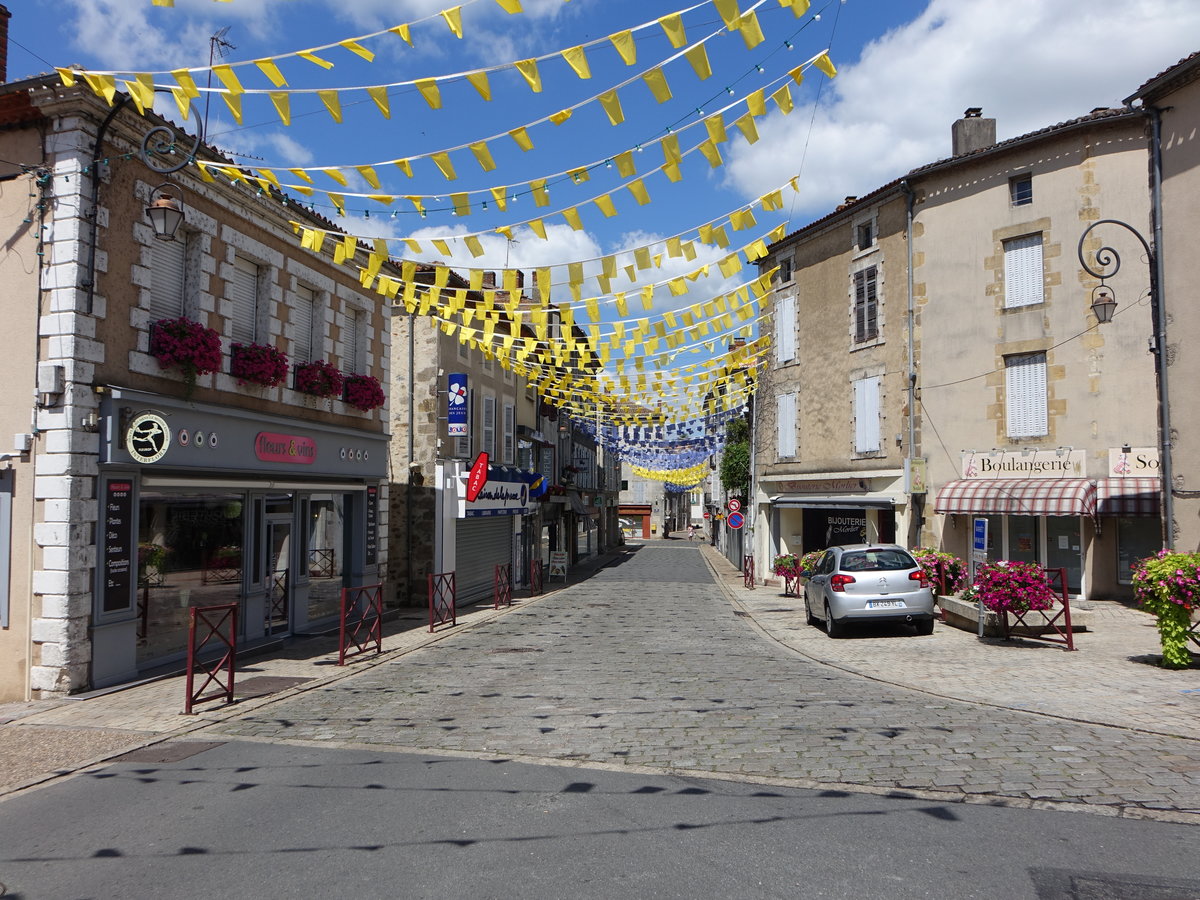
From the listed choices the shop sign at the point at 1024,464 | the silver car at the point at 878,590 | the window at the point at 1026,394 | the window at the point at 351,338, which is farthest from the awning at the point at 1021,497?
the window at the point at 351,338

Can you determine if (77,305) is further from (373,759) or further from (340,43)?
(373,759)

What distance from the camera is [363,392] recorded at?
47.6 ft

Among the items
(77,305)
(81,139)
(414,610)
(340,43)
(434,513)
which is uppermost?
(81,139)

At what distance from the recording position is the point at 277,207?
12.3 metres

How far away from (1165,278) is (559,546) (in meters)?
25.5

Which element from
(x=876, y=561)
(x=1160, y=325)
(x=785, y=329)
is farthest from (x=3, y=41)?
(x=785, y=329)

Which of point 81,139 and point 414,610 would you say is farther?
point 414,610

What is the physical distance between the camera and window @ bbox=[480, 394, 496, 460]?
22406 mm

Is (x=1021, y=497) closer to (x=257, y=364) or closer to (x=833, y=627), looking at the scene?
(x=833, y=627)

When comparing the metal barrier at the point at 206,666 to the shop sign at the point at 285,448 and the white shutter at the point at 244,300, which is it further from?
the white shutter at the point at 244,300

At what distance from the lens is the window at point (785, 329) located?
2389 centimetres

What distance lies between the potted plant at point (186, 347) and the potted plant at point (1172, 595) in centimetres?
1109

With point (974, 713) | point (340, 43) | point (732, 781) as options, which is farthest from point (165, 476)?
point (974, 713)

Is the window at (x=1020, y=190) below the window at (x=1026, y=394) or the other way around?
the other way around
